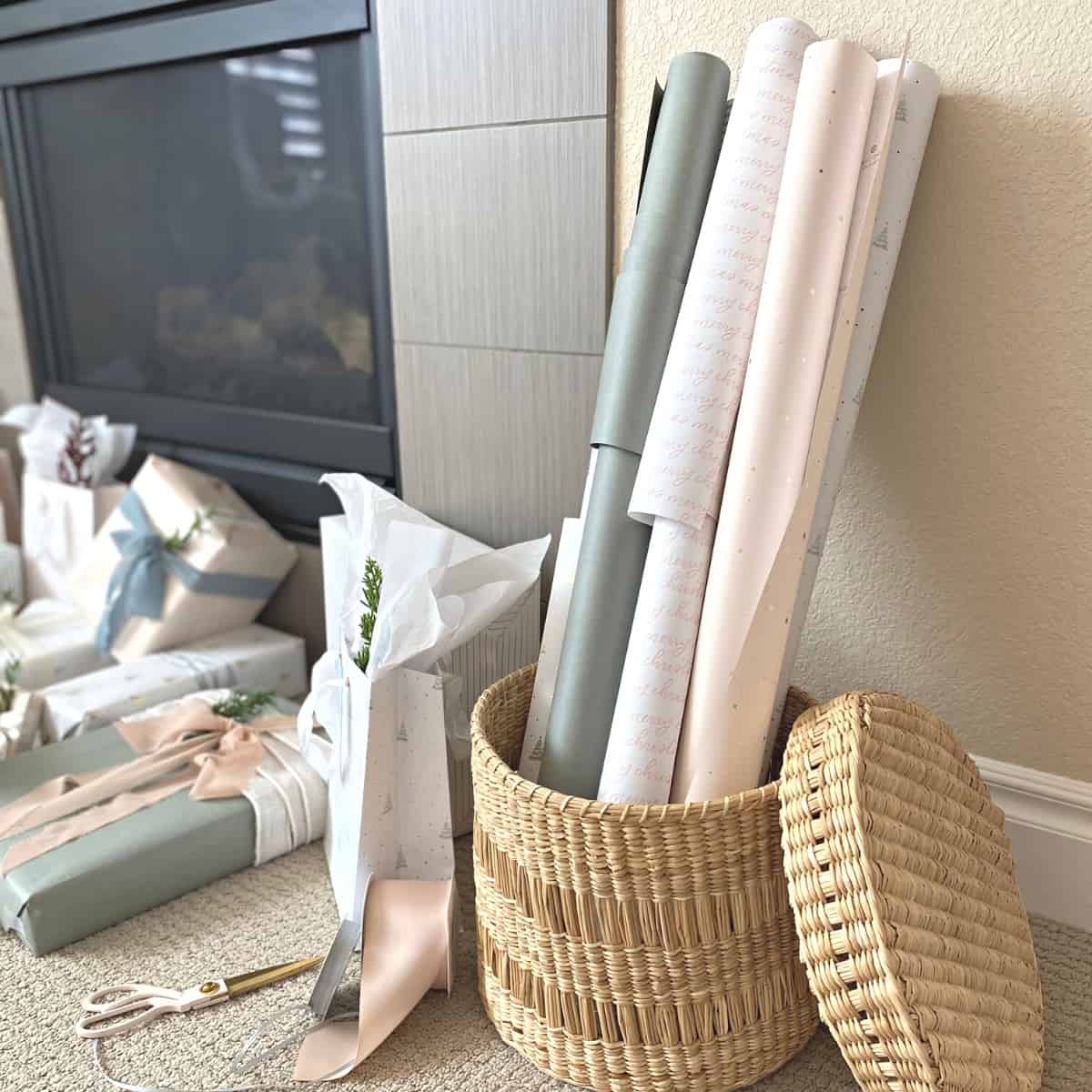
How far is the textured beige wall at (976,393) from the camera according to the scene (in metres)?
1.03

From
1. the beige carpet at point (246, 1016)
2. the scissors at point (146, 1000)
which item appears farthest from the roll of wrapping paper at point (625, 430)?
the scissors at point (146, 1000)

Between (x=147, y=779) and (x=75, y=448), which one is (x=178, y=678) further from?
(x=75, y=448)

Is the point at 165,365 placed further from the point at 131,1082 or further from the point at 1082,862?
the point at 1082,862

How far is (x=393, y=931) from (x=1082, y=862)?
2.39 ft

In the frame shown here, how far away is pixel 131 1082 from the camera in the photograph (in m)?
0.99

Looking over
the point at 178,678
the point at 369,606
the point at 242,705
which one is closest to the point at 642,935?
the point at 369,606

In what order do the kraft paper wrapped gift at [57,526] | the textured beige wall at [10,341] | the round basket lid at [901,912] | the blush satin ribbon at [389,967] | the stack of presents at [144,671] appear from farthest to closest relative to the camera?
the textured beige wall at [10,341] → the kraft paper wrapped gift at [57,526] → the stack of presents at [144,671] → the blush satin ribbon at [389,967] → the round basket lid at [901,912]

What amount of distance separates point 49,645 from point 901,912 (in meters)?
1.39

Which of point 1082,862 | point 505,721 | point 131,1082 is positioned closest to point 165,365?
point 505,721

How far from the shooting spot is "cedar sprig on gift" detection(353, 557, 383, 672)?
1.12 meters

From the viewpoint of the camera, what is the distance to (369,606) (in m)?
1.12

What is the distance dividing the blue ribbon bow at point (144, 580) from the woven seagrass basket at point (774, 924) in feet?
2.75

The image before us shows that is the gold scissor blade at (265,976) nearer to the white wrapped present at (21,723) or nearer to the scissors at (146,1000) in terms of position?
the scissors at (146,1000)

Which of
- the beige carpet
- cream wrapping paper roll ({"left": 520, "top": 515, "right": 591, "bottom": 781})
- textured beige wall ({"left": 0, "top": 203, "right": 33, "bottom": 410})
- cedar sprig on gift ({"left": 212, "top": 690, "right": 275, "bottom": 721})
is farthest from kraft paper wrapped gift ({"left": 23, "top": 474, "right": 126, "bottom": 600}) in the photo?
cream wrapping paper roll ({"left": 520, "top": 515, "right": 591, "bottom": 781})
